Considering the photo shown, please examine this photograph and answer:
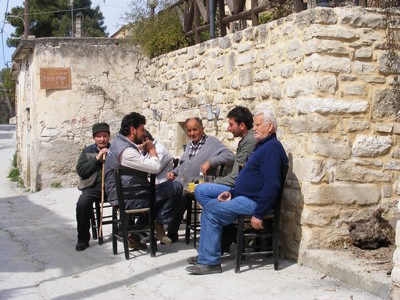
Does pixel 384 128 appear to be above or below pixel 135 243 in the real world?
above

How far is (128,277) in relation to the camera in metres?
5.18

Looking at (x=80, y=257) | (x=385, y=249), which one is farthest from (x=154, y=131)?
(x=385, y=249)

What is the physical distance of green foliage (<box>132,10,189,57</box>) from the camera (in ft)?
30.0

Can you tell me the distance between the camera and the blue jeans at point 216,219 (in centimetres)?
499

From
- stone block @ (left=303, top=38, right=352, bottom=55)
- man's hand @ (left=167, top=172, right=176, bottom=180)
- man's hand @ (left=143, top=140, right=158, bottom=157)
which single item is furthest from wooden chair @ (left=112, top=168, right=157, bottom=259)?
stone block @ (left=303, top=38, right=352, bottom=55)

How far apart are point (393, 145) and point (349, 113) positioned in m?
0.53

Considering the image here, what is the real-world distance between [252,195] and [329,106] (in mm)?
1034

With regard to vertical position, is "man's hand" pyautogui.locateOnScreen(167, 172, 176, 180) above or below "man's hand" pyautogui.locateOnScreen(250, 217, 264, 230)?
above

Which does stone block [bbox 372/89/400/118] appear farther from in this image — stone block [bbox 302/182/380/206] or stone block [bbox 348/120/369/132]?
stone block [bbox 302/182/380/206]

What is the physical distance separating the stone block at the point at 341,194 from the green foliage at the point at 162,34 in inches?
180

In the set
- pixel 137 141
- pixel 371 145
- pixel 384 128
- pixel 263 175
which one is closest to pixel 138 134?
pixel 137 141

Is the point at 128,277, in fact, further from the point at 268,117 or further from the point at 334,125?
the point at 334,125

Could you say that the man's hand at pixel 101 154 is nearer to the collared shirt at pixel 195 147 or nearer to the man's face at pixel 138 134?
the man's face at pixel 138 134

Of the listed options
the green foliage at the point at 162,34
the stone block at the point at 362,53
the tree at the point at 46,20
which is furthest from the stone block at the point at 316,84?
the tree at the point at 46,20
